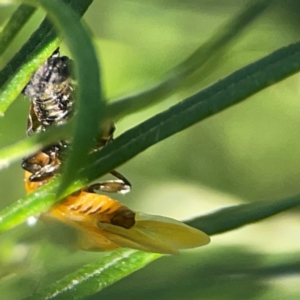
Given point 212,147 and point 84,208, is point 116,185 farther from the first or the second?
point 212,147

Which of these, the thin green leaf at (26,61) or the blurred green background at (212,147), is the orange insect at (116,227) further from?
the blurred green background at (212,147)

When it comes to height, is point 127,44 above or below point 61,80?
above

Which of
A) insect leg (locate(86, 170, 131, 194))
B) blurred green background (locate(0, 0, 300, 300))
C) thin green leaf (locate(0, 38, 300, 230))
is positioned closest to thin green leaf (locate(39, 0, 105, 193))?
thin green leaf (locate(0, 38, 300, 230))

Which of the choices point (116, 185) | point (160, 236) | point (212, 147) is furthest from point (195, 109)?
point (212, 147)

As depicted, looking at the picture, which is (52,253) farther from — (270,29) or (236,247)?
(270,29)

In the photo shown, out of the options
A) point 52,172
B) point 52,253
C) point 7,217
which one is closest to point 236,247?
point 52,253
